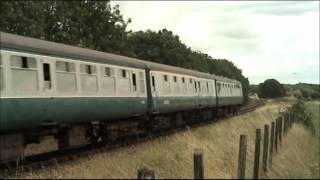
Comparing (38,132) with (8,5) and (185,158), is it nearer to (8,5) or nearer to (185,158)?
(185,158)

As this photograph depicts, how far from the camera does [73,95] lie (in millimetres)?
17031

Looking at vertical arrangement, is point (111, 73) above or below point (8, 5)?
below

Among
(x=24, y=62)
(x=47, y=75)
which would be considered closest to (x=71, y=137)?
(x=47, y=75)

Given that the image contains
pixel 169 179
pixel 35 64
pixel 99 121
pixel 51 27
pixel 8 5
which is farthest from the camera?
pixel 51 27

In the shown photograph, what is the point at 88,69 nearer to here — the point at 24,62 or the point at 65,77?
the point at 65,77

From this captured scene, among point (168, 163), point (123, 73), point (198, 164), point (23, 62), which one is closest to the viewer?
point (198, 164)

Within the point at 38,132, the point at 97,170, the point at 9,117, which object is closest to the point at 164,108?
the point at 38,132

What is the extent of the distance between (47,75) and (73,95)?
1.43 m

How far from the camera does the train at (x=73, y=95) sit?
14320mm

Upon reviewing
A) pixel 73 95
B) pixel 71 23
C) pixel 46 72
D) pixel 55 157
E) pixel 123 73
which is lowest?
pixel 55 157

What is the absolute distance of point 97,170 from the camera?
11.5m

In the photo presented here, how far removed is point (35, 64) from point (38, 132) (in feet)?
5.44

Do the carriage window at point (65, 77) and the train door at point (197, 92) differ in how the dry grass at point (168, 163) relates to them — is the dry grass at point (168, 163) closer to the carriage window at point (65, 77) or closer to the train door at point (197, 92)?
the carriage window at point (65, 77)

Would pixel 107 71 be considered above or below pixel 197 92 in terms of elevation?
above
